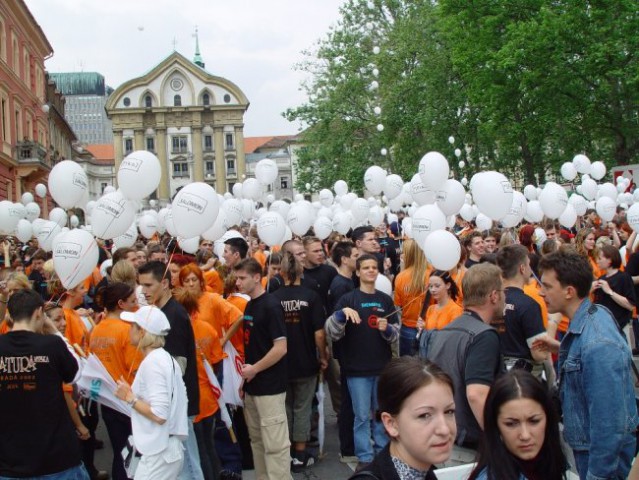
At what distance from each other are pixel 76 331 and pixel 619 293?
5532mm

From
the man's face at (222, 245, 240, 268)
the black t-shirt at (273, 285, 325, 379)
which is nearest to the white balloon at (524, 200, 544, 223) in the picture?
the man's face at (222, 245, 240, 268)

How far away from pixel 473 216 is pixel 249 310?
11.4 meters

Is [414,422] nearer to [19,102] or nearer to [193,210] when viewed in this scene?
[193,210]

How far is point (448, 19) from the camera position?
27.0 m

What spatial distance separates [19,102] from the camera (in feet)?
115

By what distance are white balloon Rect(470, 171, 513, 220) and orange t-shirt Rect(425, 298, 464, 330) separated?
2744 mm

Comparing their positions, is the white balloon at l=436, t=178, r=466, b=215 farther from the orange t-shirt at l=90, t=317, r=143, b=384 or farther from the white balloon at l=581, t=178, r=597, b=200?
the white balloon at l=581, t=178, r=597, b=200

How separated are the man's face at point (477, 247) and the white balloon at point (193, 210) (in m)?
3.37

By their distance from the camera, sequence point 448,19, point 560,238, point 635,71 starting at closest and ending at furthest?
point 560,238 → point 635,71 → point 448,19

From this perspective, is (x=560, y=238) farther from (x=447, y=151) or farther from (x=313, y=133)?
(x=313, y=133)

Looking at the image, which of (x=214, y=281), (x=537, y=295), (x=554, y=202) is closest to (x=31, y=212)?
(x=214, y=281)

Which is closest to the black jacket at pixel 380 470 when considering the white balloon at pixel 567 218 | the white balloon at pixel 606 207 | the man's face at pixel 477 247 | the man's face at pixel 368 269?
the man's face at pixel 368 269

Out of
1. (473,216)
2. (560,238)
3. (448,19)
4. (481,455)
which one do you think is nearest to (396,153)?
(448,19)

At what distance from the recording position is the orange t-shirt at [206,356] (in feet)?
17.8
